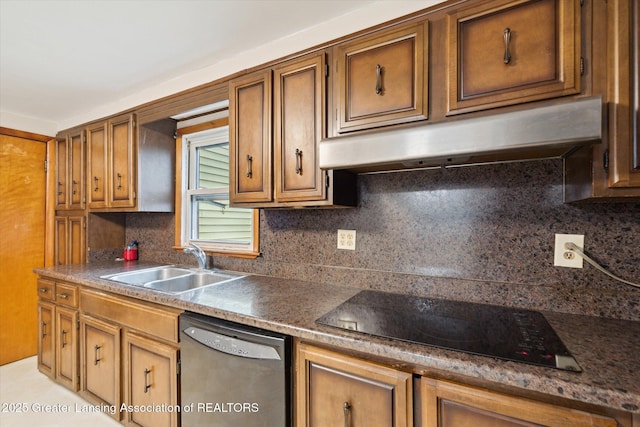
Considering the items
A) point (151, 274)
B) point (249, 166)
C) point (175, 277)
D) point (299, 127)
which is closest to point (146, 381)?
point (175, 277)

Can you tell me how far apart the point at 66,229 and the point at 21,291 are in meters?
0.68

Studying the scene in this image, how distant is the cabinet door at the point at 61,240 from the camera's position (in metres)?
2.82

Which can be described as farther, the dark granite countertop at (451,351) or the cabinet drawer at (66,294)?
the cabinet drawer at (66,294)

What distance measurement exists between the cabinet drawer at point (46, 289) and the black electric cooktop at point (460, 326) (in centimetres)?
228

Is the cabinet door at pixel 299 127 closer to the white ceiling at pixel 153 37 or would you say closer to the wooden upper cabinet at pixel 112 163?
the white ceiling at pixel 153 37

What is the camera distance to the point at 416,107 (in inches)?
49.0

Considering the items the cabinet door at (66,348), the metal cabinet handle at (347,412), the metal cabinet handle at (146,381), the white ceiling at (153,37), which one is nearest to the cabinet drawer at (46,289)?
the cabinet door at (66,348)

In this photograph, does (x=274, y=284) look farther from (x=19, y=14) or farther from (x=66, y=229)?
(x=66, y=229)

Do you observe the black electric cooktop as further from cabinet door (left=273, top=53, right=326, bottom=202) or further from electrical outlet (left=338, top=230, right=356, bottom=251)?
cabinet door (left=273, top=53, right=326, bottom=202)

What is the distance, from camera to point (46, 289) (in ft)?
7.61

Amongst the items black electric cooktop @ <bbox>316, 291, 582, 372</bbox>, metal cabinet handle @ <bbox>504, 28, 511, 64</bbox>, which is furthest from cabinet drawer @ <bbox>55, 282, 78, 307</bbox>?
metal cabinet handle @ <bbox>504, 28, 511, 64</bbox>

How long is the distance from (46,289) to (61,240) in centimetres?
72

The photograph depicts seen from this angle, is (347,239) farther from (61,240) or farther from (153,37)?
(61,240)

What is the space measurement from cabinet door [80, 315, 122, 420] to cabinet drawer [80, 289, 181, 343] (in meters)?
0.07
